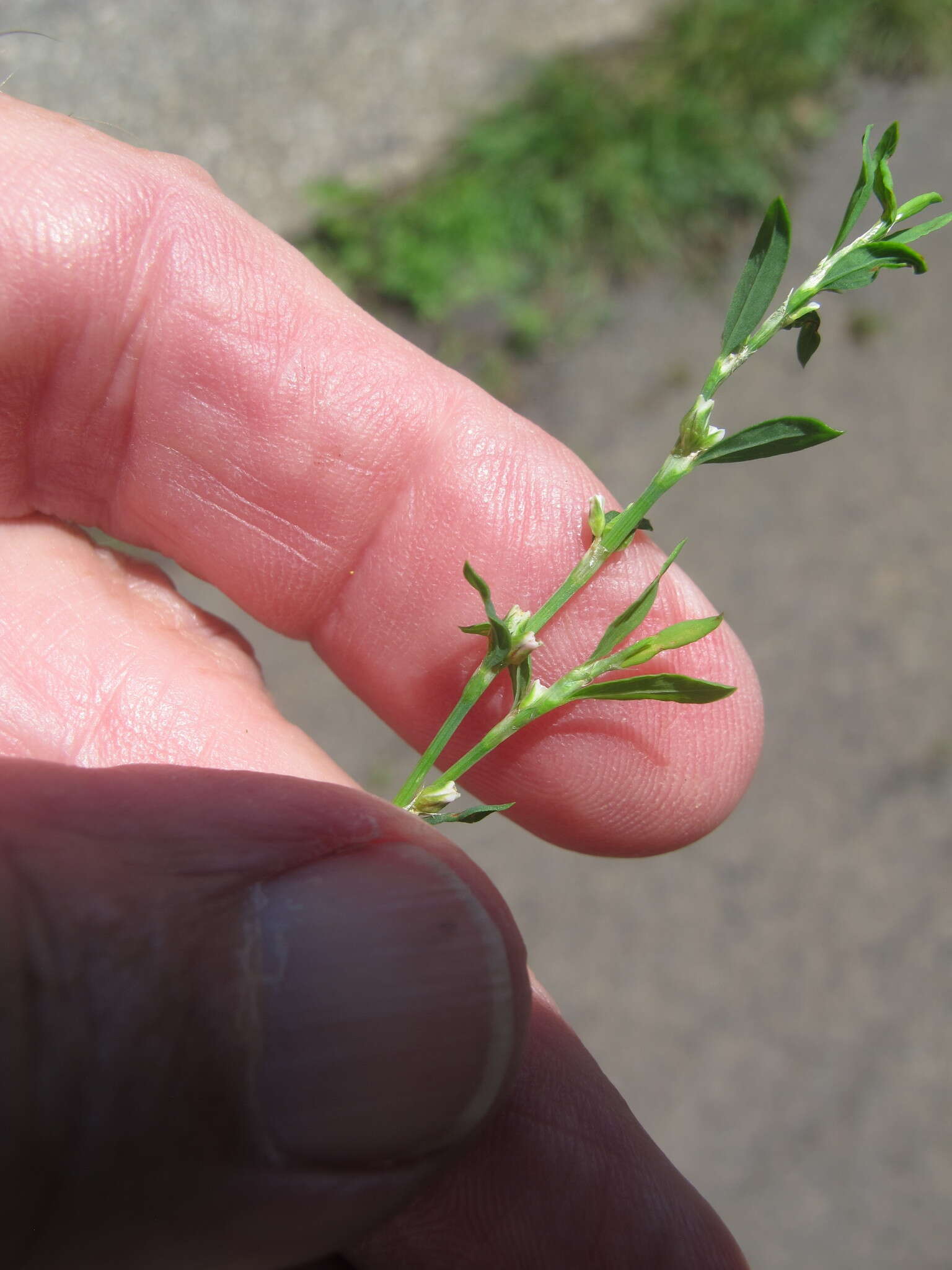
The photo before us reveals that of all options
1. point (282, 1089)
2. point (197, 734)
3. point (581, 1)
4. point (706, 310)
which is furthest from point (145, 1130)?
point (581, 1)

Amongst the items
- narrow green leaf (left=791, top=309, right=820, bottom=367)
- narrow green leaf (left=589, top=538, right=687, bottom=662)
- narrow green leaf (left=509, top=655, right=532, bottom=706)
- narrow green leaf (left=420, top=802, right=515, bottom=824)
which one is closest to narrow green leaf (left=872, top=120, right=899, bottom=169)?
narrow green leaf (left=791, top=309, right=820, bottom=367)

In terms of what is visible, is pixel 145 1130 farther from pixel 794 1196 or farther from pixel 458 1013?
pixel 794 1196

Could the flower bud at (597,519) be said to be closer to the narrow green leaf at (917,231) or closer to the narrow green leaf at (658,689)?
the narrow green leaf at (658,689)

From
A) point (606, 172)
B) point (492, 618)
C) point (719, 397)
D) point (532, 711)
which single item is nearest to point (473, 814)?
point (532, 711)

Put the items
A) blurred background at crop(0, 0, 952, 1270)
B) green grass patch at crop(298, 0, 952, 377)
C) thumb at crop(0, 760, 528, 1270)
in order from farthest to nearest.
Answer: green grass patch at crop(298, 0, 952, 377)
blurred background at crop(0, 0, 952, 1270)
thumb at crop(0, 760, 528, 1270)

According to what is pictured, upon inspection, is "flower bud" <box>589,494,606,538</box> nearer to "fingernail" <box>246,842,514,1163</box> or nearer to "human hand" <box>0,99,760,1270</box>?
"human hand" <box>0,99,760,1270</box>
